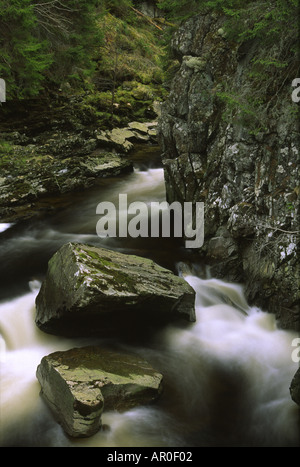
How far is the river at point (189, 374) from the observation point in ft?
13.3

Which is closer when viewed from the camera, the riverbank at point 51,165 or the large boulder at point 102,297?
the large boulder at point 102,297

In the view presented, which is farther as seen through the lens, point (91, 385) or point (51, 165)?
point (51, 165)

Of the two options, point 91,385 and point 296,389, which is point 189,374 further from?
point 91,385

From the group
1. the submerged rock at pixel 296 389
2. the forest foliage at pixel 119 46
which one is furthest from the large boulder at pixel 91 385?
the forest foliage at pixel 119 46

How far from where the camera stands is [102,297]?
16.0ft

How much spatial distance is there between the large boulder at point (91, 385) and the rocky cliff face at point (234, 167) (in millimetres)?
2561

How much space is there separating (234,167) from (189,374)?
3.81 metres

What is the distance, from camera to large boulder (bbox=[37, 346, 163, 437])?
3.77 m

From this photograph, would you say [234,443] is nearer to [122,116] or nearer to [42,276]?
[42,276]

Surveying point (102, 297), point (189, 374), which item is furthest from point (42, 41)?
point (189, 374)

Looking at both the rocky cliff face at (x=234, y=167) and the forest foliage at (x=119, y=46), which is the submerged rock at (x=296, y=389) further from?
the forest foliage at (x=119, y=46)

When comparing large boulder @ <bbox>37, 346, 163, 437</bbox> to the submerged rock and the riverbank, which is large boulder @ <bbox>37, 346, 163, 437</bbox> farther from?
the riverbank

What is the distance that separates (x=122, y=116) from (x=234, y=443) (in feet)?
48.5

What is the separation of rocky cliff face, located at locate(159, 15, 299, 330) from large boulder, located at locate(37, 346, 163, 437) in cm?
256
